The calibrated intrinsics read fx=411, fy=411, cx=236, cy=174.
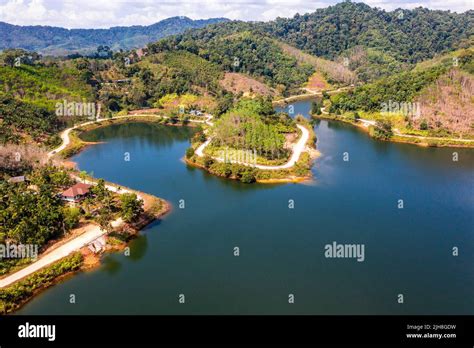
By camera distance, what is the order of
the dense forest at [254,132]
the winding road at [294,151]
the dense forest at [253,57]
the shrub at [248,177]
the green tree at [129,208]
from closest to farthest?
the green tree at [129,208] → the shrub at [248,177] → the winding road at [294,151] → the dense forest at [254,132] → the dense forest at [253,57]

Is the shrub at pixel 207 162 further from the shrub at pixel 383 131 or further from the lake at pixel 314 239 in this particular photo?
the shrub at pixel 383 131

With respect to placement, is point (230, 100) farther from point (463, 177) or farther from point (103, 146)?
point (463, 177)

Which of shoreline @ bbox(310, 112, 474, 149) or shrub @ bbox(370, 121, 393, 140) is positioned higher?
shrub @ bbox(370, 121, 393, 140)

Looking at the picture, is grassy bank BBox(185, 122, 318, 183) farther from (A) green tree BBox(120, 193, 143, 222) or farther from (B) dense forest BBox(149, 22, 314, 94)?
(B) dense forest BBox(149, 22, 314, 94)

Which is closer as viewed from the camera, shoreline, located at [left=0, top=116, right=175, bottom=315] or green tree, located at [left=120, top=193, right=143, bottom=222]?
shoreline, located at [left=0, top=116, right=175, bottom=315]

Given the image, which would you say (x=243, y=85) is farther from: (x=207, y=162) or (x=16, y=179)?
(x=16, y=179)

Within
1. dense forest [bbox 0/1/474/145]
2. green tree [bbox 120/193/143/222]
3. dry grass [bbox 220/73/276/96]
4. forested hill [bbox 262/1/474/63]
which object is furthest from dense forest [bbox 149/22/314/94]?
green tree [bbox 120/193/143/222]

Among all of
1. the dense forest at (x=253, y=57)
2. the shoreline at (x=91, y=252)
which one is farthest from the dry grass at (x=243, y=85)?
the shoreline at (x=91, y=252)

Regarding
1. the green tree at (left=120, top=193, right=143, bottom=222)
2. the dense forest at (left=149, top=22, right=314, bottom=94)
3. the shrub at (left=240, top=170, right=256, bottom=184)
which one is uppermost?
the dense forest at (left=149, top=22, right=314, bottom=94)

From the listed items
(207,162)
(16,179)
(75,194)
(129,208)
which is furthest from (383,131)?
(16,179)
